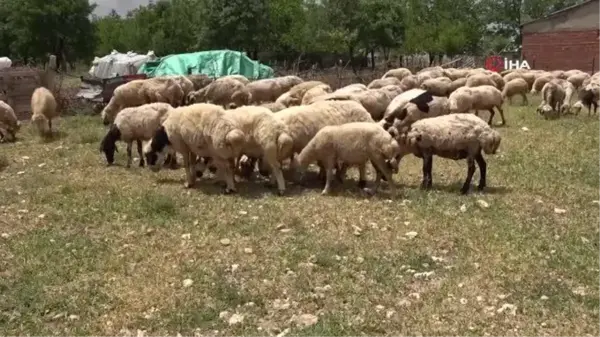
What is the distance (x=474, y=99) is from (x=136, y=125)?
889 cm

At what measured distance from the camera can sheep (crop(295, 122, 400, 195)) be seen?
10289 mm

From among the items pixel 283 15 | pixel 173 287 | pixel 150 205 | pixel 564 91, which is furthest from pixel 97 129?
pixel 283 15

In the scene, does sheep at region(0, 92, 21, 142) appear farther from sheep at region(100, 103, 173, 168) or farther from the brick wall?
the brick wall

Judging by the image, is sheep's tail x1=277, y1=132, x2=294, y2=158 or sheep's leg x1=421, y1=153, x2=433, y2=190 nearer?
sheep's tail x1=277, y1=132, x2=294, y2=158

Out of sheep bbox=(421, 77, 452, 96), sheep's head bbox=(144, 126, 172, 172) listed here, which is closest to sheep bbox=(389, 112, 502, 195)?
sheep's head bbox=(144, 126, 172, 172)

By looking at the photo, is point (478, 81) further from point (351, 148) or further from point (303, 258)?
point (303, 258)

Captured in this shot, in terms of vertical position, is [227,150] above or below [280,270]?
above

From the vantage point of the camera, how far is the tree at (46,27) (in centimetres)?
5631

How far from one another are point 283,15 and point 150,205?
5629 centimetres

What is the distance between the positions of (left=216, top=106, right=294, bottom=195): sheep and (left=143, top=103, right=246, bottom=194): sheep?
6.3 inches

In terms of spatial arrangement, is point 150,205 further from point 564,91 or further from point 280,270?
point 564,91

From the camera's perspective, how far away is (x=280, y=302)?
680 centimetres

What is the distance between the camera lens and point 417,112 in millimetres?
13977

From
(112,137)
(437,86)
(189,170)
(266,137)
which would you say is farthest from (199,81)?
(266,137)
